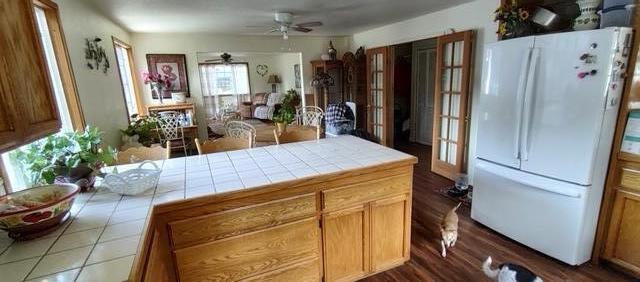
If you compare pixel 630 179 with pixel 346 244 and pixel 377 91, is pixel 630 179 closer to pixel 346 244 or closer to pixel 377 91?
pixel 346 244

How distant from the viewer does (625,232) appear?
75.2 inches

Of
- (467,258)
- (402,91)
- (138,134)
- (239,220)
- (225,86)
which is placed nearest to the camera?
(239,220)

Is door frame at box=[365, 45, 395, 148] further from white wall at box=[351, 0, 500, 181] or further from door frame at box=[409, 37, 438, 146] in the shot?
door frame at box=[409, 37, 438, 146]

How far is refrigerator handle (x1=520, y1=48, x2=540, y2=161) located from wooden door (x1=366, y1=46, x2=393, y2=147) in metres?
2.73

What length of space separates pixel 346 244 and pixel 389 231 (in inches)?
13.0

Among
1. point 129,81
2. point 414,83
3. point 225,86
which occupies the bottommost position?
point 414,83

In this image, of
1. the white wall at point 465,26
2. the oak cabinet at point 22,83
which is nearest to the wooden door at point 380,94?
the white wall at point 465,26

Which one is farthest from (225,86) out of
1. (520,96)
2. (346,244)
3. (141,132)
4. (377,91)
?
(520,96)

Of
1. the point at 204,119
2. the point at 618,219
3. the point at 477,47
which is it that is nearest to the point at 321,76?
the point at 204,119

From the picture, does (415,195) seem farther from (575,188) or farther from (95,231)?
(95,231)

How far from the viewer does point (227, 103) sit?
10.2 meters

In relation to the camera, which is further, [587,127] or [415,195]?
[415,195]

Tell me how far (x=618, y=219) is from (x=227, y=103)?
10.0 meters

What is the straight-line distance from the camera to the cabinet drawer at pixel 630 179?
1.82 meters
